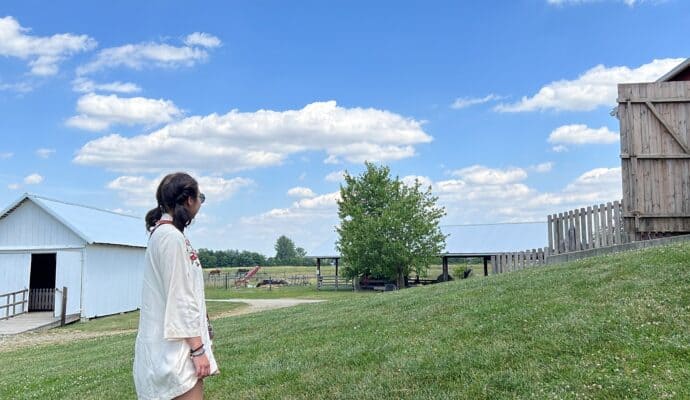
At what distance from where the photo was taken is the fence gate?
436 inches

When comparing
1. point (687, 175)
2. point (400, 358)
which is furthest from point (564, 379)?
point (687, 175)

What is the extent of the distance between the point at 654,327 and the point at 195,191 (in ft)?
14.0

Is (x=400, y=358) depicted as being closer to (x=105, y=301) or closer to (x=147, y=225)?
(x=147, y=225)

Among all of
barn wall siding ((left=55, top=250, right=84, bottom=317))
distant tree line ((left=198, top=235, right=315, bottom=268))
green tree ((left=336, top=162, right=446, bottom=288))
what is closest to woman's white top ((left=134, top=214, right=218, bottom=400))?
barn wall siding ((left=55, top=250, right=84, bottom=317))

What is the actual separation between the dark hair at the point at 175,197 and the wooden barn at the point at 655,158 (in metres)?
10.5

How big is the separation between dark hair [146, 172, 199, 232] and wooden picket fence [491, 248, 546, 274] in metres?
13.6

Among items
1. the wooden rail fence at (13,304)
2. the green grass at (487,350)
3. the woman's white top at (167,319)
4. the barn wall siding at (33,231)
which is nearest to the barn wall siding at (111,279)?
the barn wall siding at (33,231)

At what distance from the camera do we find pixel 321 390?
199 inches

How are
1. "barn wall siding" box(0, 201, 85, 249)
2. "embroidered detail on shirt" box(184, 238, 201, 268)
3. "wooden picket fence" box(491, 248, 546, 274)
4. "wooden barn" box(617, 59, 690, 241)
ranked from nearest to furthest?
"embroidered detail on shirt" box(184, 238, 201, 268) → "wooden barn" box(617, 59, 690, 241) → "wooden picket fence" box(491, 248, 546, 274) → "barn wall siding" box(0, 201, 85, 249)

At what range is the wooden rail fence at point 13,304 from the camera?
20.2 meters

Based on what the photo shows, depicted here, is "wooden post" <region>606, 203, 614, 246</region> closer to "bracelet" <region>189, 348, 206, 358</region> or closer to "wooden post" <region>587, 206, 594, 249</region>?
"wooden post" <region>587, 206, 594, 249</region>

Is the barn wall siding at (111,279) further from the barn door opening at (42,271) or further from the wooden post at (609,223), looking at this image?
the wooden post at (609,223)

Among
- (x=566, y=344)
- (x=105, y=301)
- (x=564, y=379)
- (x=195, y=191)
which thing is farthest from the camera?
(x=105, y=301)

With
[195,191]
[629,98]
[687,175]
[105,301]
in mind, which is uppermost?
[629,98]
